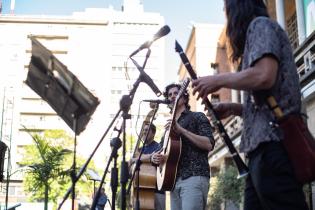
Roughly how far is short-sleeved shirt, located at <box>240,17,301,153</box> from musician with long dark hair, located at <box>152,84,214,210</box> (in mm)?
1997

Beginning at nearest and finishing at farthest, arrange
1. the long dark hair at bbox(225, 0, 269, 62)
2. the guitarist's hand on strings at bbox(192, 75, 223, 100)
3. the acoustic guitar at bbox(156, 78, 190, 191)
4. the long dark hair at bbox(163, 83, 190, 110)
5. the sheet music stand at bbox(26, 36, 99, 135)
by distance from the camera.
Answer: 1. the guitarist's hand on strings at bbox(192, 75, 223, 100)
2. the long dark hair at bbox(225, 0, 269, 62)
3. the sheet music stand at bbox(26, 36, 99, 135)
4. the acoustic guitar at bbox(156, 78, 190, 191)
5. the long dark hair at bbox(163, 83, 190, 110)

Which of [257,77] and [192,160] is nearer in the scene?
[257,77]

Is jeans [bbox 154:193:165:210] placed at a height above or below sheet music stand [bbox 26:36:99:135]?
below

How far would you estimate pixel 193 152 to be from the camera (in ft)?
15.2

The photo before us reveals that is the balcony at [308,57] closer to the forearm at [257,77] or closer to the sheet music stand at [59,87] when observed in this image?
the sheet music stand at [59,87]

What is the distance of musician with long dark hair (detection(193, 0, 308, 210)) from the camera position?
2.28m

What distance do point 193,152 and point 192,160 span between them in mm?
87

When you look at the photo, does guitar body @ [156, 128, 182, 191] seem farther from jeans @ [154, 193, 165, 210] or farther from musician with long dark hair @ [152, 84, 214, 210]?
jeans @ [154, 193, 165, 210]

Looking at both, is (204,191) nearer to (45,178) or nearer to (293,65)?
(293,65)

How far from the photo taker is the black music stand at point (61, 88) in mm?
3561

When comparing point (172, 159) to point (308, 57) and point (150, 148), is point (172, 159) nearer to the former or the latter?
point (150, 148)

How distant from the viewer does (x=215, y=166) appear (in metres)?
31.9

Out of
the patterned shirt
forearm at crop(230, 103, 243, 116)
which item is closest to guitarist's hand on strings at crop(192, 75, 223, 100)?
forearm at crop(230, 103, 243, 116)

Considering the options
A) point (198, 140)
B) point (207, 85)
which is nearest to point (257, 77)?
point (207, 85)
